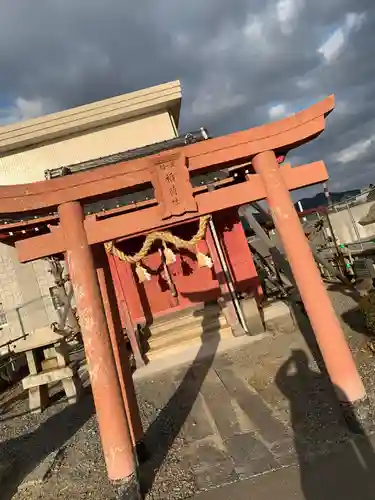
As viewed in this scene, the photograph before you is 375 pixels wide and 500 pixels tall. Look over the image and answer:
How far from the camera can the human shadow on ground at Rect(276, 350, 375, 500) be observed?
3.66 meters

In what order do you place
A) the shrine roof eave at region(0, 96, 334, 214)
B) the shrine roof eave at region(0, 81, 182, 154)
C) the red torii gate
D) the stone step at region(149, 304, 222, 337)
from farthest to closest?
1. the shrine roof eave at region(0, 81, 182, 154)
2. the stone step at region(149, 304, 222, 337)
3. the shrine roof eave at region(0, 96, 334, 214)
4. the red torii gate

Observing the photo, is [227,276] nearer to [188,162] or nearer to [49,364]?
[49,364]

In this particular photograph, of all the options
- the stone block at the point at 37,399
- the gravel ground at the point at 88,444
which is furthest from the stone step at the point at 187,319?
the stone block at the point at 37,399

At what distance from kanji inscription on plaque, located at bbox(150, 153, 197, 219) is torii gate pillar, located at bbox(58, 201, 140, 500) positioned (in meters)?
1.01

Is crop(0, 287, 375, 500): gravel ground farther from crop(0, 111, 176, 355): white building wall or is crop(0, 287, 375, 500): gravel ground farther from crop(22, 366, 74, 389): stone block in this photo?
Answer: crop(0, 111, 176, 355): white building wall

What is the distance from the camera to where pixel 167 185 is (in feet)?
15.9

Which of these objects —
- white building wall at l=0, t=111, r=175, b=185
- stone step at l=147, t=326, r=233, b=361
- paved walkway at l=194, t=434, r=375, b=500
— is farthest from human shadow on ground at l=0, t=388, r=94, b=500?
Result: white building wall at l=0, t=111, r=175, b=185

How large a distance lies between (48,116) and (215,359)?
10.6m

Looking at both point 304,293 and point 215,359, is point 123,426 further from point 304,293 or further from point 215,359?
point 215,359

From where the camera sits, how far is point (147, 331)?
11.2 meters

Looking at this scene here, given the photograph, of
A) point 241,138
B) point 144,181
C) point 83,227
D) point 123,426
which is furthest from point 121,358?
point 241,138

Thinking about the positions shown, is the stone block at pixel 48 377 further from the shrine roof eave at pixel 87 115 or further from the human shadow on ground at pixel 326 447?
the shrine roof eave at pixel 87 115

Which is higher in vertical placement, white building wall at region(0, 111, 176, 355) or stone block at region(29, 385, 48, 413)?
white building wall at region(0, 111, 176, 355)

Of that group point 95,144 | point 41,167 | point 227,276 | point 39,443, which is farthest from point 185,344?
point 41,167
